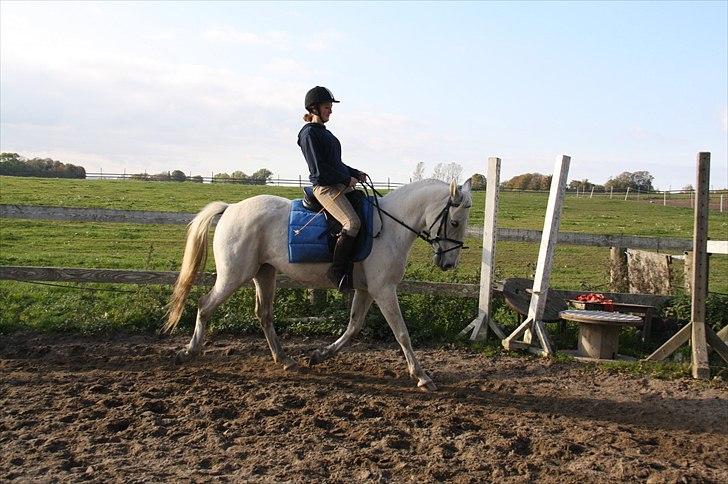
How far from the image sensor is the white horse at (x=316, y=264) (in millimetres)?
7160

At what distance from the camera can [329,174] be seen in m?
7.16

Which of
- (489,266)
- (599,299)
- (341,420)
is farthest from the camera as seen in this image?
(489,266)

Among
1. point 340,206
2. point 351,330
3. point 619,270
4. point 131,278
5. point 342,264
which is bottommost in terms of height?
point 351,330

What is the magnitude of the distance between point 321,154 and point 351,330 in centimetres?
200

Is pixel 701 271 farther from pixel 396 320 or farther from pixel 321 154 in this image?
pixel 321 154

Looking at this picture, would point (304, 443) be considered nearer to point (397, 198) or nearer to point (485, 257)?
point (397, 198)

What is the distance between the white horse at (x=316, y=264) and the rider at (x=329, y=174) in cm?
24

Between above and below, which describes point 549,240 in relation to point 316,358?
above

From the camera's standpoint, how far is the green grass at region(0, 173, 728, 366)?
30.6ft

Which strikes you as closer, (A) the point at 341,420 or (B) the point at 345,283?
(A) the point at 341,420

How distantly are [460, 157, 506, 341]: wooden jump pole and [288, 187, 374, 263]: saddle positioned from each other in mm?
2316

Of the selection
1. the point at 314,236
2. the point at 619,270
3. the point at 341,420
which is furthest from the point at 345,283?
the point at 619,270

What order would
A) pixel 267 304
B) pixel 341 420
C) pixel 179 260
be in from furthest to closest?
1. pixel 179 260
2. pixel 267 304
3. pixel 341 420

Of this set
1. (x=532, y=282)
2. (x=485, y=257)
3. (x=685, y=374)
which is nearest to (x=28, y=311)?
(x=485, y=257)
